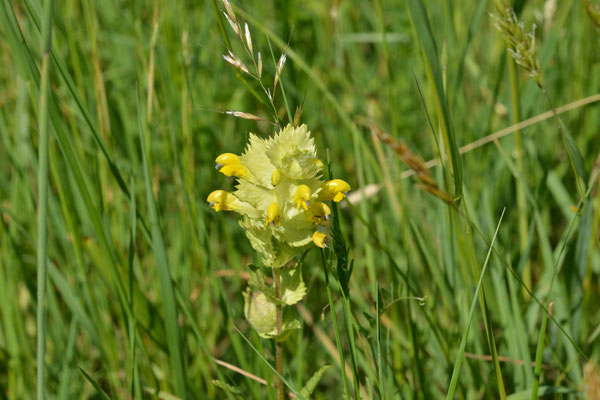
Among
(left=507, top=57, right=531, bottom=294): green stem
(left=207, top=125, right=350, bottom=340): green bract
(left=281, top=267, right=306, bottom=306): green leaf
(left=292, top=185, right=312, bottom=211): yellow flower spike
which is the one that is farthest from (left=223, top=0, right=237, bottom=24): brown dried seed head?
(left=507, top=57, right=531, bottom=294): green stem

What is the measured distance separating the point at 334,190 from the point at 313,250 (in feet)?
2.94

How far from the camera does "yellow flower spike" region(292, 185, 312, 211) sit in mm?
816

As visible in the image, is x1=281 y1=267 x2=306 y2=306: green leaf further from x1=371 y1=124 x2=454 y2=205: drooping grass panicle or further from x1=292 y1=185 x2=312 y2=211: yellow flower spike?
x1=371 y1=124 x2=454 y2=205: drooping grass panicle

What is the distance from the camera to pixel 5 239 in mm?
1420

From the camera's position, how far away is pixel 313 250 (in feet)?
5.77

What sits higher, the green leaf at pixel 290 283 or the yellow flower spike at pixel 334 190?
the yellow flower spike at pixel 334 190

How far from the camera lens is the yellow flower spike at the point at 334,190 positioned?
870 millimetres

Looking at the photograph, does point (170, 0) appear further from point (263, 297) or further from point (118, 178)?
point (263, 297)

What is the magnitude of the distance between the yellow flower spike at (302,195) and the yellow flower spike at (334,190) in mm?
58

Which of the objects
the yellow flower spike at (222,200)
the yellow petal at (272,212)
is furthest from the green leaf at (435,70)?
the yellow flower spike at (222,200)

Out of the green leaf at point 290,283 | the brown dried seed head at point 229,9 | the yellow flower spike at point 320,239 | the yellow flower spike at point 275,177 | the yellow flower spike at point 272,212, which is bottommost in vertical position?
the green leaf at point 290,283

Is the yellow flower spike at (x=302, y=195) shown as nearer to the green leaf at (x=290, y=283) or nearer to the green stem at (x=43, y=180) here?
the green leaf at (x=290, y=283)

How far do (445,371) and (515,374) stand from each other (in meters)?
0.16

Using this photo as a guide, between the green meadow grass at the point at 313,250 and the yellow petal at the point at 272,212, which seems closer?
the yellow petal at the point at 272,212
